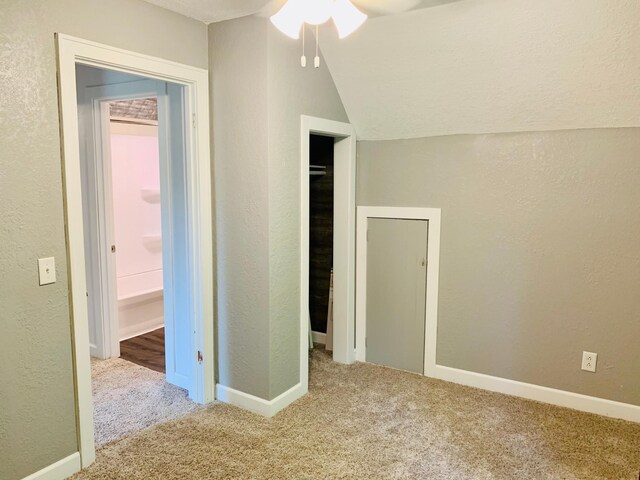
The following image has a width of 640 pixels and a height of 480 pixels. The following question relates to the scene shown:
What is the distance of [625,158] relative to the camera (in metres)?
2.70

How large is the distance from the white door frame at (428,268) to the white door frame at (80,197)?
1.19 metres

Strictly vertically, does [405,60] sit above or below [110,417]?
above

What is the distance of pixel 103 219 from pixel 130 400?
1.39 meters

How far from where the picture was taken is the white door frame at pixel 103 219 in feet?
11.8

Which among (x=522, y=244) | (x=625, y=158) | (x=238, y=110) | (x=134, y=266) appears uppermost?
(x=238, y=110)

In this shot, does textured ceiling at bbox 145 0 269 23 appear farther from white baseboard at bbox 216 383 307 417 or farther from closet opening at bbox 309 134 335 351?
white baseboard at bbox 216 383 307 417

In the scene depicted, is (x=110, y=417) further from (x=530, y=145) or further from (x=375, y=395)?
(x=530, y=145)

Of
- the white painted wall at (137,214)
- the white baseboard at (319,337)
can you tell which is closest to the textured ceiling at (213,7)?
the white painted wall at (137,214)

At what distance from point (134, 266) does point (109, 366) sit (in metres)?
1.72

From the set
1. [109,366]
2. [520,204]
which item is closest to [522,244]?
[520,204]

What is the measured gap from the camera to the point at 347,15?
2.18m

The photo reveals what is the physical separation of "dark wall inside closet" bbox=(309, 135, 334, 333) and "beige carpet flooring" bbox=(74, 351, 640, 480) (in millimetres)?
1046

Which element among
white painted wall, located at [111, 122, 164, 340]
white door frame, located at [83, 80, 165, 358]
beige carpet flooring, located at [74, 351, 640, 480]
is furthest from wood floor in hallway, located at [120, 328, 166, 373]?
beige carpet flooring, located at [74, 351, 640, 480]

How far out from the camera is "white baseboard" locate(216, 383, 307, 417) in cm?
289
